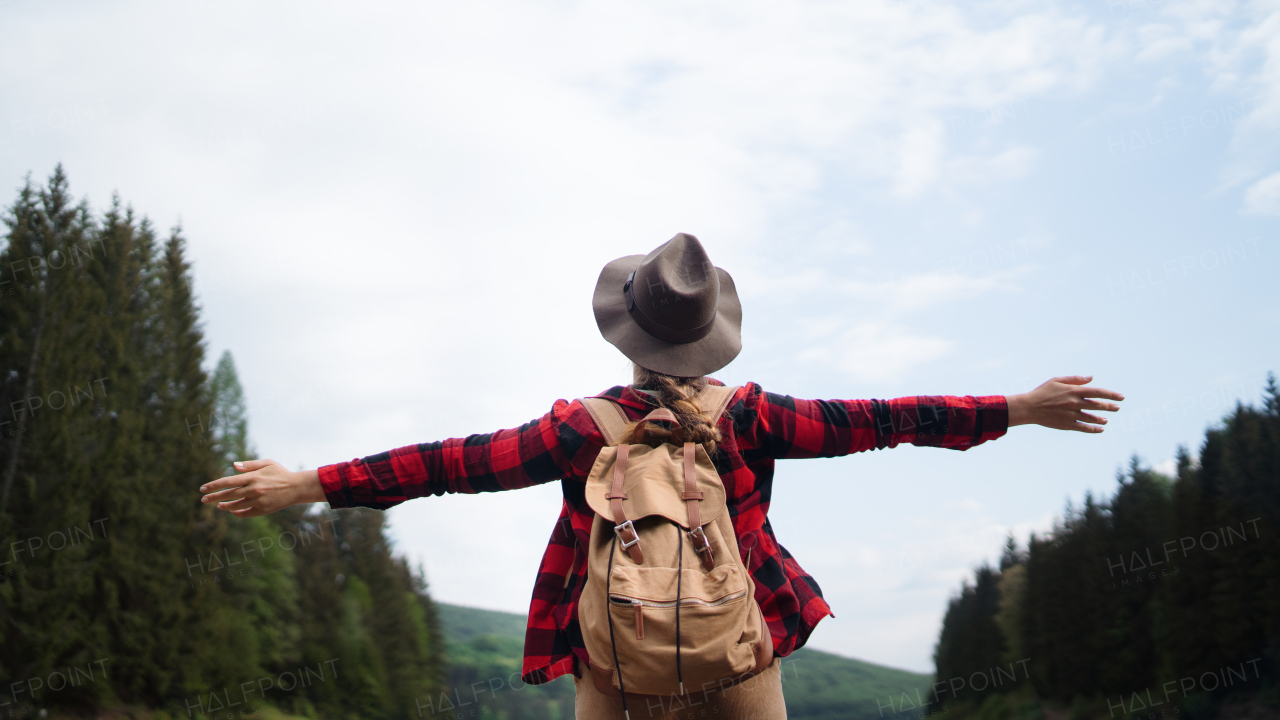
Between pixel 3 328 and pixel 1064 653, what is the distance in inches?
1926

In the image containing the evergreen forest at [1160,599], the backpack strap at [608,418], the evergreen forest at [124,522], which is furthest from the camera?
the evergreen forest at [1160,599]

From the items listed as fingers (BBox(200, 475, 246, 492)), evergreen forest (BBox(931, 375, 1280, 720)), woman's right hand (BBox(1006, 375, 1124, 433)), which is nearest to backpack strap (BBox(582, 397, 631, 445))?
fingers (BBox(200, 475, 246, 492))

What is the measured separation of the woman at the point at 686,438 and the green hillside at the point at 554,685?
225ft

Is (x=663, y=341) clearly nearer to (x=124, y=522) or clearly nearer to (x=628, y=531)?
(x=628, y=531)

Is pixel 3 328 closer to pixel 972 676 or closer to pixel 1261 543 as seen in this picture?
pixel 1261 543

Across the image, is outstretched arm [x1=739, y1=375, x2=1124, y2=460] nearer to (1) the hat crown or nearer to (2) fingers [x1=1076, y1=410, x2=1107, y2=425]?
(2) fingers [x1=1076, y1=410, x2=1107, y2=425]

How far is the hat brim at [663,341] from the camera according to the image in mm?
2801

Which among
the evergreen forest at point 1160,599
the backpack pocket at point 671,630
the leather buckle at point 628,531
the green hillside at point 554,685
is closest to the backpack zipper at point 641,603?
the backpack pocket at point 671,630

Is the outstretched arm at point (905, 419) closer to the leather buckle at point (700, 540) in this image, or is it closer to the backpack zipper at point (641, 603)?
the leather buckle at point (700, 540)

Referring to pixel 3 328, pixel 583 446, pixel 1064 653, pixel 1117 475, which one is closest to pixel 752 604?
pixel 583 446

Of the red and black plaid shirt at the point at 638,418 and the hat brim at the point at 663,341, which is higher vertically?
the hat brim at the point at 663,341

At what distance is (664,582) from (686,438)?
411 millimetres

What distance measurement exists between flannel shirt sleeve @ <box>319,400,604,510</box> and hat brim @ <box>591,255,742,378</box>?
0.84 ft

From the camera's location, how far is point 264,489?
9.25 feet
